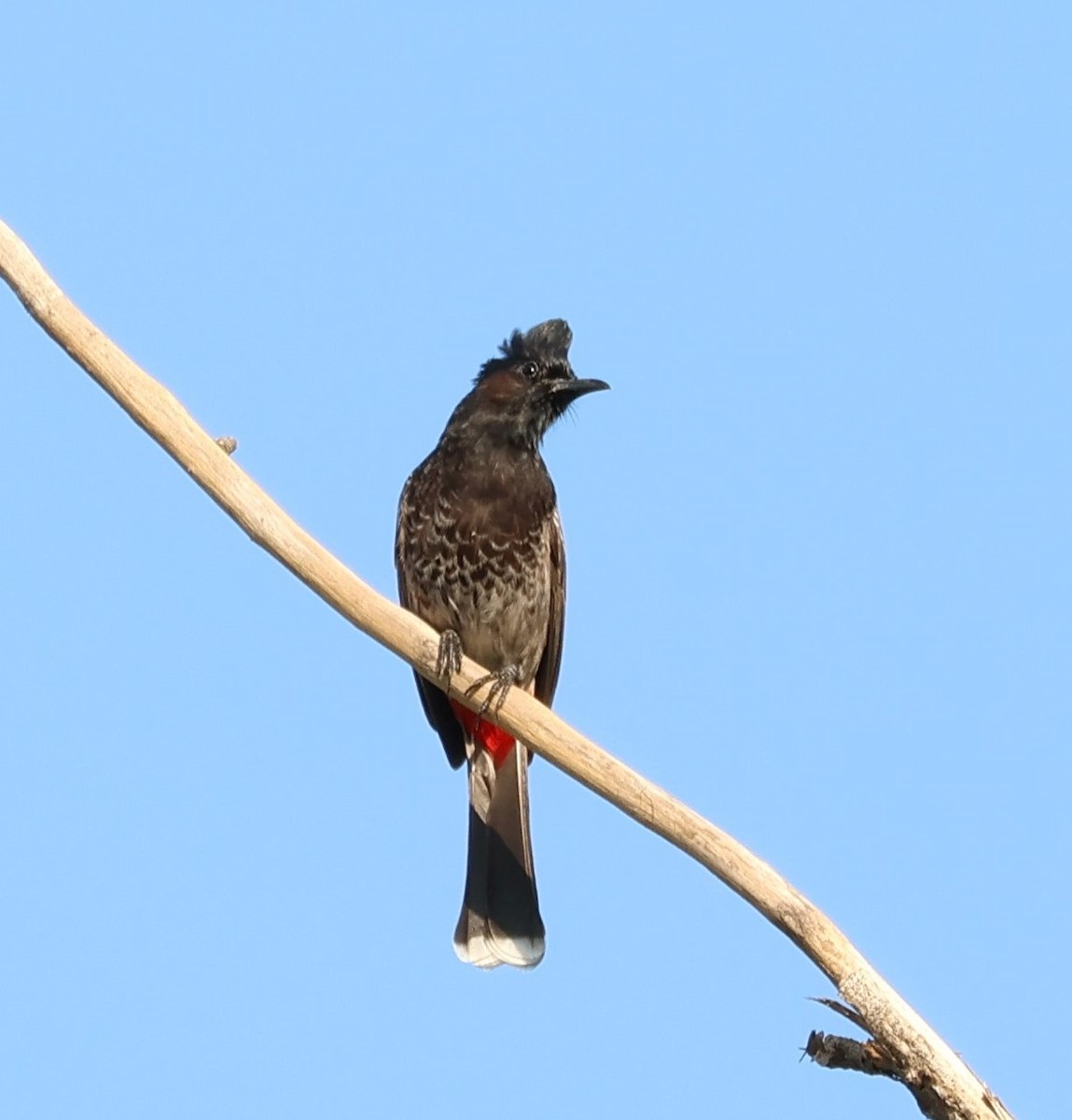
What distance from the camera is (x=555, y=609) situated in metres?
7.30

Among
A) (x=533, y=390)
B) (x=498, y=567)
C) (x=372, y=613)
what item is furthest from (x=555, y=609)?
(x=372, y=613)

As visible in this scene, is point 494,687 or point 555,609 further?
point 555,609

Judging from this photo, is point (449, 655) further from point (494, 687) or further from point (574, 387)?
point (574, 387)

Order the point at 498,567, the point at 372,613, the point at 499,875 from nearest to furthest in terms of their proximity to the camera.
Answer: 1. the point at 372,613
2. the point at 498,567
3. the point at 499,875

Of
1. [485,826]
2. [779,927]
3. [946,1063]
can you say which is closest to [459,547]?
[485,826]

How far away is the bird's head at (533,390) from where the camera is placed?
23.2 ft

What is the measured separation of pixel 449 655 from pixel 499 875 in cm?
115

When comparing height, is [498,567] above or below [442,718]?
above

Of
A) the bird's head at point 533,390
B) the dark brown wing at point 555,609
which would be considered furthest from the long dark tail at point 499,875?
the bird's head at point 533,390

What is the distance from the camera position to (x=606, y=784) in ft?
16.4

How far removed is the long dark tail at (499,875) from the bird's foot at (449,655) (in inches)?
33.5

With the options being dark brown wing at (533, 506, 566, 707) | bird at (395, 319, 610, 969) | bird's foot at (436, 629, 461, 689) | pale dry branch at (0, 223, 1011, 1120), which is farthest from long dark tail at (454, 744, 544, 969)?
pale dry branch at (0, 223, 1011, 1120)

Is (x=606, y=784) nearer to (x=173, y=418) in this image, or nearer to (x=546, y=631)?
(x=173, y=418)

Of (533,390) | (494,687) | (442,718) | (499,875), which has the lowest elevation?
(499,875)
